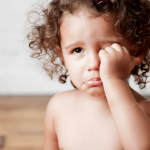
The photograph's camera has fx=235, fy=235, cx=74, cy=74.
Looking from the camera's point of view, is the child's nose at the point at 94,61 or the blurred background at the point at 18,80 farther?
the blurred background at the point at 18,80

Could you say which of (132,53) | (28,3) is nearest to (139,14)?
(132,53)

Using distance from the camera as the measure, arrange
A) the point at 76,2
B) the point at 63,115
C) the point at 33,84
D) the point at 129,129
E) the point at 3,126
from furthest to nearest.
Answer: the point at 33,84 → the point at 3,126 → the point at 63,115 → the point at 76,2 → the point at 129,129

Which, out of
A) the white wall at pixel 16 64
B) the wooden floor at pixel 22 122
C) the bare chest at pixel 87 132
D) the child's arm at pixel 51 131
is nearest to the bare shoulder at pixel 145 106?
the bare chest at pixel 87 132

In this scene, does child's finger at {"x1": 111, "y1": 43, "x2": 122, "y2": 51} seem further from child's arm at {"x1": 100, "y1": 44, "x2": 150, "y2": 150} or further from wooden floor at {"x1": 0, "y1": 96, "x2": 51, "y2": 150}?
wooden floor at {"x1": 0, "y1": 96, "x2": 51, "y2": 150}

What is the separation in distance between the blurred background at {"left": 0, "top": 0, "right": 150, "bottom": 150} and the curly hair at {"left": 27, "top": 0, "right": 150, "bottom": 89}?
640 millimetres

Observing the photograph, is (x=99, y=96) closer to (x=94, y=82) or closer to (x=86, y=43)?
(x=94, y=82)

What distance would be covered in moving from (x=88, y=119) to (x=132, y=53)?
27 cm

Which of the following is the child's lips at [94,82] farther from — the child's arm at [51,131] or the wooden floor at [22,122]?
the wooden floor at [22,122]

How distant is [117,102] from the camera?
0.64 metres

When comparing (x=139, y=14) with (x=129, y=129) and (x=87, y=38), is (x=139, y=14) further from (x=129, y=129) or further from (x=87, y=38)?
(x=129, y=129)

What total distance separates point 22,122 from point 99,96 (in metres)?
0.91

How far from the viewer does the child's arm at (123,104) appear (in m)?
0.62

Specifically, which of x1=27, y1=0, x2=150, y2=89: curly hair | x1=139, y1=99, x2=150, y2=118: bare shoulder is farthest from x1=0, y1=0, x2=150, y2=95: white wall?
x1=139, y1=99, x2=150, y2=118: bare shoulder

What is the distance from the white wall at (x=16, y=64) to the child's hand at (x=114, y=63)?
3.97ft
